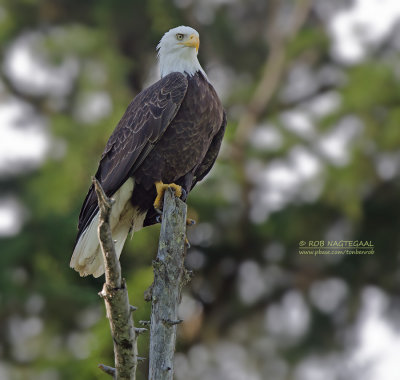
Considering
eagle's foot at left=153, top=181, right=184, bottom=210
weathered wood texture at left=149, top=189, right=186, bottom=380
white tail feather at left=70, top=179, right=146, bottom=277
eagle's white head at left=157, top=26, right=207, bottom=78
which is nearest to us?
weathered wood texture at left=149, top=189, right=186, bottom=380

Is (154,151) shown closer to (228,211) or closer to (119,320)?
(119,320)

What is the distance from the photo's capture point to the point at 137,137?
5203 millimetres

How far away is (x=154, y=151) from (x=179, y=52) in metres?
0.86

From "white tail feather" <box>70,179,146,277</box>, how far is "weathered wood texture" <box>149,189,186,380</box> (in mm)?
681

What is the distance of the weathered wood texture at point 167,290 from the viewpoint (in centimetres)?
374

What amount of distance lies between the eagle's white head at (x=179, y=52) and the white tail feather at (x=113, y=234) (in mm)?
901

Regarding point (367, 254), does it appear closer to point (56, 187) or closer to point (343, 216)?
point (343, 216)

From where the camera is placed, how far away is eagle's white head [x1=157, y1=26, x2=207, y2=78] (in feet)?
18.5

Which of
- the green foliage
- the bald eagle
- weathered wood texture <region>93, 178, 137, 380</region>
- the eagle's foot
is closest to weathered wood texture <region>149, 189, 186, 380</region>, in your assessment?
weathered wood texture <region>93, 178, 137, 380</region>

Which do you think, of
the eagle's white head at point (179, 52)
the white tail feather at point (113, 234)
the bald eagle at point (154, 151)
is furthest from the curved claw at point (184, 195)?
the eagle's white head at point (179, 52)

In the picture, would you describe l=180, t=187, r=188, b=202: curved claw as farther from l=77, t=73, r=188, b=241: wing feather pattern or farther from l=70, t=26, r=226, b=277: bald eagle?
l=77, t=73, r=188, b=241: wing feather pattern

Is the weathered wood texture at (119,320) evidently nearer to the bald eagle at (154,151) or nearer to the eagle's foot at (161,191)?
the bald eagle at (154,151)

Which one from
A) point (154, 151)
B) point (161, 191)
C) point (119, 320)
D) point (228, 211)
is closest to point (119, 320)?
point (119, 320)

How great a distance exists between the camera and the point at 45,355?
883cm
